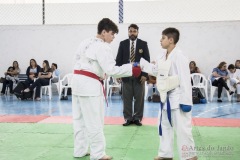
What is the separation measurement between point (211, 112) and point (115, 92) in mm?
4996

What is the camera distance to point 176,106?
3.36 m

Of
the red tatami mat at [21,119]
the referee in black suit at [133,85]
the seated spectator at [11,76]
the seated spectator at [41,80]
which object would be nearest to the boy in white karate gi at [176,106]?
the referee in black suit at [133,85]

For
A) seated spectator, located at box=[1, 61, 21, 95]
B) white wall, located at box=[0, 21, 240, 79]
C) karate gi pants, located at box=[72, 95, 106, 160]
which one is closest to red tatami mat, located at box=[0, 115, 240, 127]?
karate gi pants, located at box=[72, 95, 106, 160]

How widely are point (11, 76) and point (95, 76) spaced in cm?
911

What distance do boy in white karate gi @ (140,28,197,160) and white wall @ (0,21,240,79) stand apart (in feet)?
26.4

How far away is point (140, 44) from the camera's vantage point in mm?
5863

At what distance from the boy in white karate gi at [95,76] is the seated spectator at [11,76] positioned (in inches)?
350

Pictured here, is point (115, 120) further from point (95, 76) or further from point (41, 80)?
point (41, 80)

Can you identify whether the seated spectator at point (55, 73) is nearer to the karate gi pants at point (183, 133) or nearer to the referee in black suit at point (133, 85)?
the referee in black suit at point (133, 85)

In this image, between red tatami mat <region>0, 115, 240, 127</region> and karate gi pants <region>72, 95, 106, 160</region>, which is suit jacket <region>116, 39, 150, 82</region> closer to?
red tatami mat <region>0, 115, 240, 127</region>

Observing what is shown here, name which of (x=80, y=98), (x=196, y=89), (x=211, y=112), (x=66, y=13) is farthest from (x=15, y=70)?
(x=80, y=98)

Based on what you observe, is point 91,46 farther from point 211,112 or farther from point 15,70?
point 15,70

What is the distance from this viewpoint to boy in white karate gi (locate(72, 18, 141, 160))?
3.46 metres

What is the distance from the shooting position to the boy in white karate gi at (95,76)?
11.3ft
